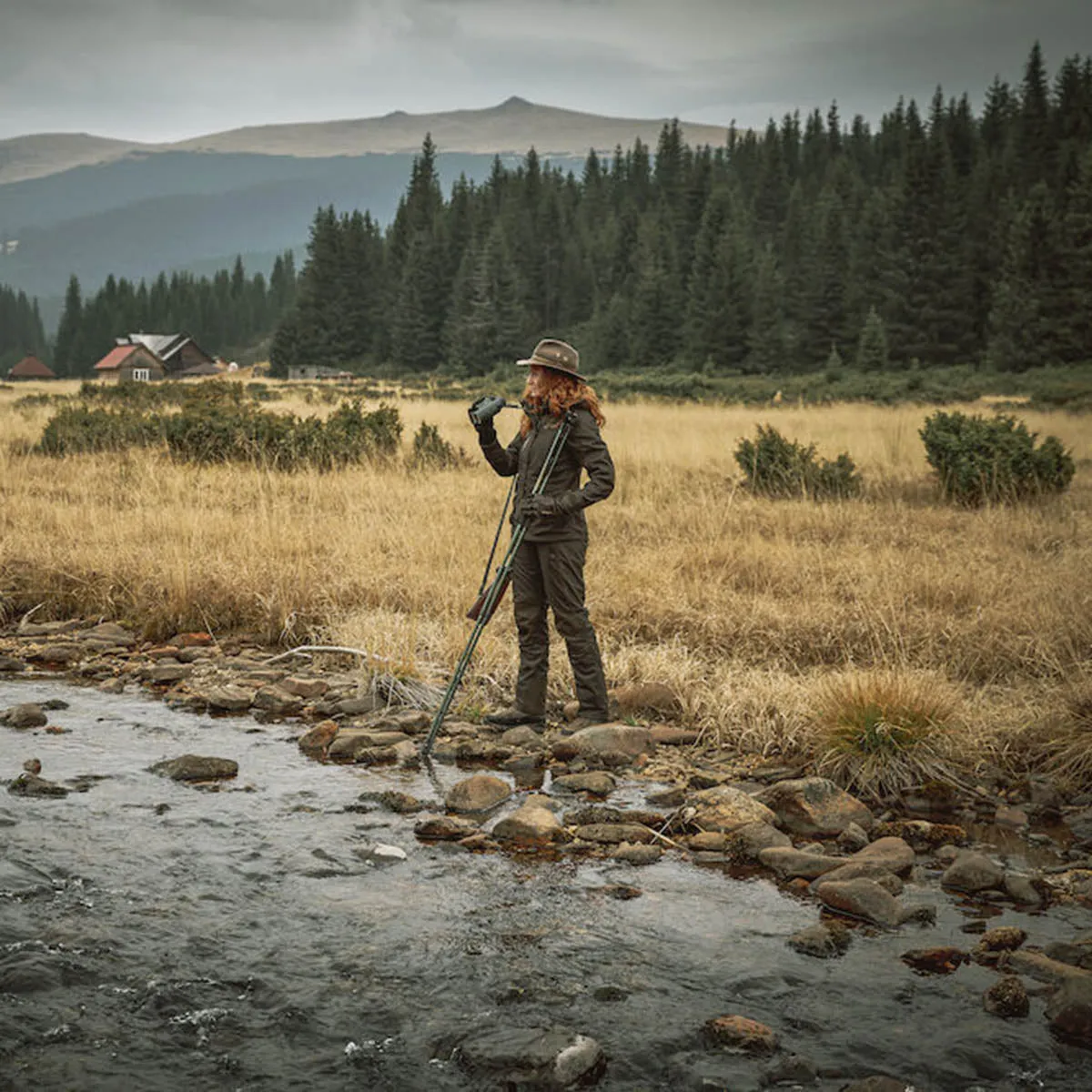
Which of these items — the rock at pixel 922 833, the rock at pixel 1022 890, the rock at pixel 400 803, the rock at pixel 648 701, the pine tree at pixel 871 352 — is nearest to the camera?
the rock at pixel 1022 890

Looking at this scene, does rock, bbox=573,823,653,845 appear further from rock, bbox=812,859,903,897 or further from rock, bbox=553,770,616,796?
rock, bbox=812,859,903,897

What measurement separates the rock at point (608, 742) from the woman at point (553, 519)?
1.11 feet

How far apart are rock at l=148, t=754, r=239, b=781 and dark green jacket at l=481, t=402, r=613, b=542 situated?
2145 millimetres

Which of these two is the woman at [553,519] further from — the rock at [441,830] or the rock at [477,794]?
the rock at [441,830]

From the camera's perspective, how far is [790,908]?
500 centimetres

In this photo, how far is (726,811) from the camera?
5934 mm

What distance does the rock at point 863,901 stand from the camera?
4832mm

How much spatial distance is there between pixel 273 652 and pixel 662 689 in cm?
319

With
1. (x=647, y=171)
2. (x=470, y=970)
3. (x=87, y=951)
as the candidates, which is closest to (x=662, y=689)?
(x=470, y=970)

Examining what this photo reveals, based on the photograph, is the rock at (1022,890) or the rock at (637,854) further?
the rock at (637,854)

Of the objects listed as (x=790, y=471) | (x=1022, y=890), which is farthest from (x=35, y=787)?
(x=790, y=471)

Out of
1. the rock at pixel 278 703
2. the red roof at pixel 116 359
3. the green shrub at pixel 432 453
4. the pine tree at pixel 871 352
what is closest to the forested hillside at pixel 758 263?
the pine tree at pixel 871 352

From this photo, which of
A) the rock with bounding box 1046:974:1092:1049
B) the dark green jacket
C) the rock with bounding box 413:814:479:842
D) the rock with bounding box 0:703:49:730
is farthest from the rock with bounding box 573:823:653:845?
the rock with bounding box 0:703:49:730

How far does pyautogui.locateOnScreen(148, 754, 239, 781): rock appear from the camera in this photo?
6359mm
